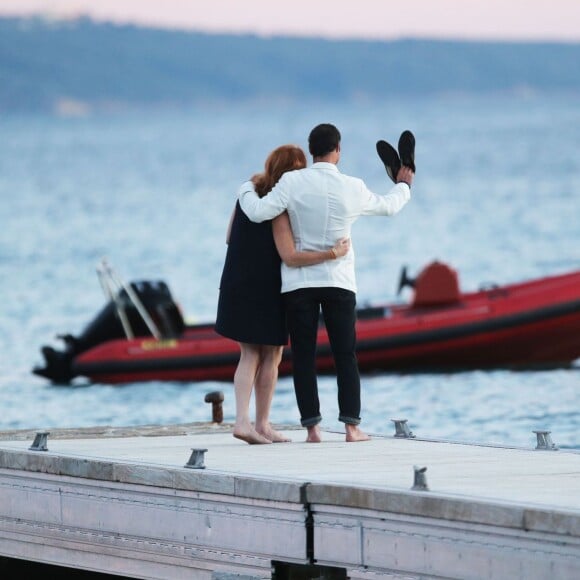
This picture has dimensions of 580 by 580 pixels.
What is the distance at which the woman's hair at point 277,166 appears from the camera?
7656 millimetres

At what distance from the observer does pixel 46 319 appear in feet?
102

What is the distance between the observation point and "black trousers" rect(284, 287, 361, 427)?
7.68m

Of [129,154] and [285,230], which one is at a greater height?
[129,154]

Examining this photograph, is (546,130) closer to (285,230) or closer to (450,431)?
(450,431)

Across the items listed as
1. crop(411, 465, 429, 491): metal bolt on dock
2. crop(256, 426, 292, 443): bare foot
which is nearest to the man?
crop(256, 426, 292, 443): bare foot

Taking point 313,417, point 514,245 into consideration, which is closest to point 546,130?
point 514,245

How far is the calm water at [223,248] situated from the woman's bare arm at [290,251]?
8.64 metres

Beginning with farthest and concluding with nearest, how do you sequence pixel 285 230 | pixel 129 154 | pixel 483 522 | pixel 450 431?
1. pixel 129 154
2. pixel 450 431
3. pixel 285 230
4. pixel 483 522

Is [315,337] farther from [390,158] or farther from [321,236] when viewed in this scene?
[390,158]

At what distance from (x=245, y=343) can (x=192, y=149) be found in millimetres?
129880

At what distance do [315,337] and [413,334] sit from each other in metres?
11.8

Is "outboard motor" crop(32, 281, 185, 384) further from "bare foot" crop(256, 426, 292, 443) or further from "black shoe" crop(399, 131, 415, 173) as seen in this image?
"black shoe" crop(399, 131, 415, 173)

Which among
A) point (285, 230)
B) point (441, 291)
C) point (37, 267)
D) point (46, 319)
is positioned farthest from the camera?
point (37, 267)

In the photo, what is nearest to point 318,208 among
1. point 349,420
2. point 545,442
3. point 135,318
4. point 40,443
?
point 349,420
